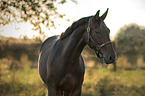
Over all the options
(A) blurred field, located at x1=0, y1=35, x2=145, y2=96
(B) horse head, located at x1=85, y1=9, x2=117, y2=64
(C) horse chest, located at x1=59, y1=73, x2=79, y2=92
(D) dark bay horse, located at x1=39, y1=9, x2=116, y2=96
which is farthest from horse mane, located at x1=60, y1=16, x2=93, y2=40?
(A) blurred field, located at x1=0, y1=35, x2=145, y2=96

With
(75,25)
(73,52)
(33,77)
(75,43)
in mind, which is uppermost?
(75,25)

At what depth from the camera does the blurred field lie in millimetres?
7426

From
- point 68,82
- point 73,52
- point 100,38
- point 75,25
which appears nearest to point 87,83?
point 68,82

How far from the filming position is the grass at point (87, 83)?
7.36 meters

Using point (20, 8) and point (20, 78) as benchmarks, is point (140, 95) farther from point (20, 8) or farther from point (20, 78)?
point (20, 8)

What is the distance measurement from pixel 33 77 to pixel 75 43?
5.14 m

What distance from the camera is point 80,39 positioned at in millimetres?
3248

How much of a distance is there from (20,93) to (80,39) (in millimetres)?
5226

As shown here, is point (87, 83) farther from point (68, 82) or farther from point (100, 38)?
point (100, 38)

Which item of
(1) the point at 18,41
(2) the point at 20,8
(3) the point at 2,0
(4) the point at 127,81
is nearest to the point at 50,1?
(2) the point at 20,8

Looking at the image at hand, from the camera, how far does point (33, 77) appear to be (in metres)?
7.88

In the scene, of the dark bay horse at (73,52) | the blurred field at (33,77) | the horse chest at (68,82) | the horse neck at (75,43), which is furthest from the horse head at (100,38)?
the blurred field at (33,77)

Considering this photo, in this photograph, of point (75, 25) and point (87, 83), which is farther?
point (87, 83)

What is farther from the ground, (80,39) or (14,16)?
(14,16)
